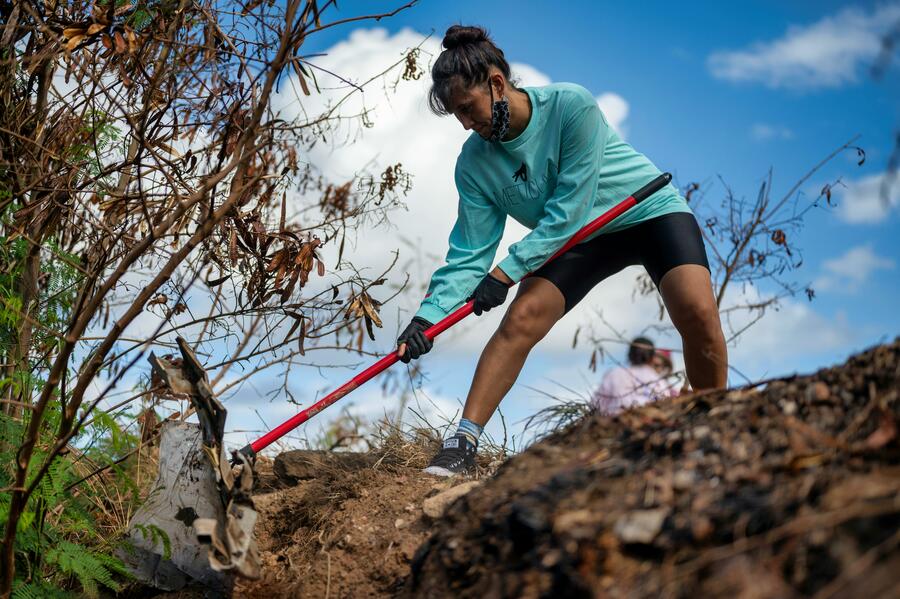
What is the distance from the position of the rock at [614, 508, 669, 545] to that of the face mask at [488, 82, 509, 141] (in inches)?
93.5

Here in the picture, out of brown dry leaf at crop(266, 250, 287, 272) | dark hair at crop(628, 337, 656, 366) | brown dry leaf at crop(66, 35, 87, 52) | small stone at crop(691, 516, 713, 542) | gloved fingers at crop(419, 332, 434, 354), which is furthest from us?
dark hair at crop(628, 337, 656, 366)

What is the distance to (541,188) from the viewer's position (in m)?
3.97

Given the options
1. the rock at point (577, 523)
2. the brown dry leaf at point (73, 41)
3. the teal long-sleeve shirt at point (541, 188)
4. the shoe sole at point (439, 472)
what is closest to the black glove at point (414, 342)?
the teal long-sleeve shirt at point (541, 188)

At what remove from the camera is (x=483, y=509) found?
223 centimetres

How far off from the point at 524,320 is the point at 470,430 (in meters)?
0.56

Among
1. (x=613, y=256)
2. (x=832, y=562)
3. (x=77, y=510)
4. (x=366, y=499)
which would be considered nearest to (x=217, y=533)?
(x=366, y=499)

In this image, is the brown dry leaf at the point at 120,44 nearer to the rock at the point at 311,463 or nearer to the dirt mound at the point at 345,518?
the dirt mound at the point at 345,518

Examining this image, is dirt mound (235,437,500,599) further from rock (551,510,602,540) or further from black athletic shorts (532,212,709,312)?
rock (551,510,602,540)

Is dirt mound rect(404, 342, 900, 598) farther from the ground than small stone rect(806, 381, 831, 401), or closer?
closer

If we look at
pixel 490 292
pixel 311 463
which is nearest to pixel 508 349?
pixel 490 292

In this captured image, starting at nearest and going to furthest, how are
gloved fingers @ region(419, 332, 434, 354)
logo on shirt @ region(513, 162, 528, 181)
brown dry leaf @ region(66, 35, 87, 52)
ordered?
brown dry leaf @ region(66, 35, 87, 52)
gloved fingers @ region(419, 332, 434, 354)
logo on shirt @ region(513, 162, 528, 181)

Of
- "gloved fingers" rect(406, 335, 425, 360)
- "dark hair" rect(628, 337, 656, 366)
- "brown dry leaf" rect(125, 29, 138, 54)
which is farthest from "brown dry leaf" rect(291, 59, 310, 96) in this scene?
"dark hair" rect(628, 337, 656, 366)

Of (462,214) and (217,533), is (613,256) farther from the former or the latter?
(217,533)

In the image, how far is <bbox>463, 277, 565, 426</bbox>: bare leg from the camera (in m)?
3.79
